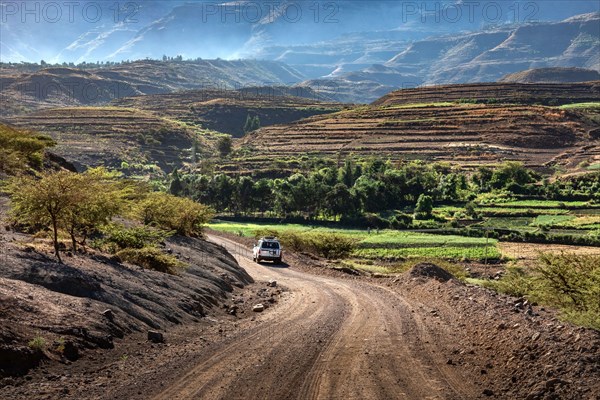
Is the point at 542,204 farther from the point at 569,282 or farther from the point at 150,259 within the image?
the point at 150,259

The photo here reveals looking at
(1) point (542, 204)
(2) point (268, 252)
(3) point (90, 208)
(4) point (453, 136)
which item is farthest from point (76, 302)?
(4) point (453, 136)

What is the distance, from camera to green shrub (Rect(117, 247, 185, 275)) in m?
22.6

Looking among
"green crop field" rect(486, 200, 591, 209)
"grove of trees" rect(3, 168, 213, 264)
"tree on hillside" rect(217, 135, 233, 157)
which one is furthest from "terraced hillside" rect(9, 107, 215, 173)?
"grove of trees" rect(3, 168, 213, 264)

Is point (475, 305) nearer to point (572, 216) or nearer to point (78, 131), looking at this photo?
point (572, 216)

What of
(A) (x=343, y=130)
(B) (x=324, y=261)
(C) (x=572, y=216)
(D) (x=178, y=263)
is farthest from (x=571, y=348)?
(A) (x=343, y=130)

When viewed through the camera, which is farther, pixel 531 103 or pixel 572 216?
pixel 531 103

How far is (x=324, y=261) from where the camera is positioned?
50.3m

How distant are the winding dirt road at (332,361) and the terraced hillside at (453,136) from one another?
369 feet

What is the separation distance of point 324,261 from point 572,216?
44677 millimetres

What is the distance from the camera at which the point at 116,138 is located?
15350 cm

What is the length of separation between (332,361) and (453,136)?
14227cm

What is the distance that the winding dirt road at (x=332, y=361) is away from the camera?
38.8 feet

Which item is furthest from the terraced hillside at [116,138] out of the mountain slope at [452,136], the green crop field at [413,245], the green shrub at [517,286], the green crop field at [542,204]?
the green shrub at [517,286]

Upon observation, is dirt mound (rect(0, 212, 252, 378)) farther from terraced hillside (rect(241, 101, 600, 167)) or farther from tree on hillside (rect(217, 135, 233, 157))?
tree on hillside (rect(217, 135, 233, 157))
